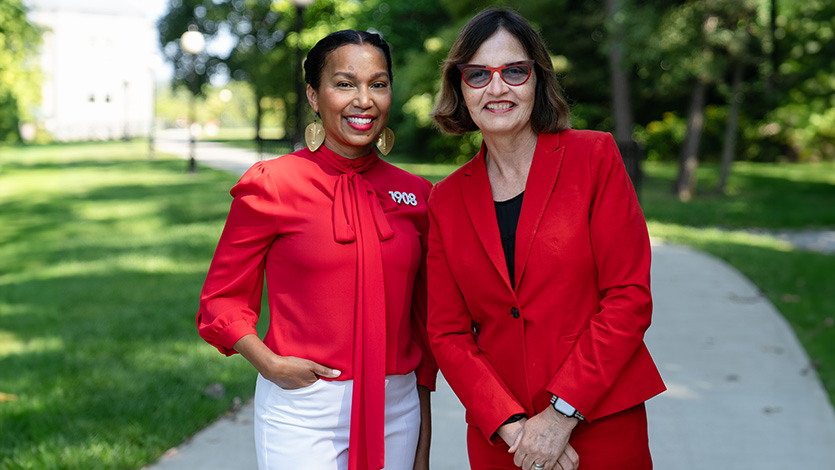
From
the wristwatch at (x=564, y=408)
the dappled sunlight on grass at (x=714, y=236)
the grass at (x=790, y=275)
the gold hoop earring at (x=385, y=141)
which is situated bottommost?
the dappled sunlight on grass at (x=714, y=236)

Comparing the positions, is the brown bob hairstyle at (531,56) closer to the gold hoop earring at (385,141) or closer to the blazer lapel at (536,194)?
the blazer lapel at (536,194)

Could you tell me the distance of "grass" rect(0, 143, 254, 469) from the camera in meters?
4.60

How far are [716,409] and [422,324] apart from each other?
325 centimetres

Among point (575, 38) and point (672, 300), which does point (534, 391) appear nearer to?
point (672, 300)

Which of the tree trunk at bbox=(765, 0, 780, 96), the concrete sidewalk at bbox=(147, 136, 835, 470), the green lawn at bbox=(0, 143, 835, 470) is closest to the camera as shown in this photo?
the concrete sidewalk at bbox=(147, 136, 835, 470)

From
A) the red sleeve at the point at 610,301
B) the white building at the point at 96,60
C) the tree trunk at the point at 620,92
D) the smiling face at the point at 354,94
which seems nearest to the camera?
the red sleeve at the point at 610,301

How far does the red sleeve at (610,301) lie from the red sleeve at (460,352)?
18cm

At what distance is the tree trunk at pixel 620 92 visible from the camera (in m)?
16.1

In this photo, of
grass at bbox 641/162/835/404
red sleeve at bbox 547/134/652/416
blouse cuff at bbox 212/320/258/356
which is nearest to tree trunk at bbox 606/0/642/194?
grass at bbox 641/162/835/404

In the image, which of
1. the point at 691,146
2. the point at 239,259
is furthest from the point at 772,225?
the point at 239,259

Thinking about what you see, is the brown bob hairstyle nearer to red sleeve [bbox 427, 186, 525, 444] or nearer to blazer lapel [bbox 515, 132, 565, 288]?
blazer lapel [bbox 515, 132, 565, 288]

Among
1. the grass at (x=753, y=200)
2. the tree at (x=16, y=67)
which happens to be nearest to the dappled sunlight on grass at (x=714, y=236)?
the grass at (x=753, y=200)

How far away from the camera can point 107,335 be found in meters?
7.13

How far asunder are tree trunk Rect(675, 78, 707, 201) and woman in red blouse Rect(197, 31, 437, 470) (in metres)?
17.0
